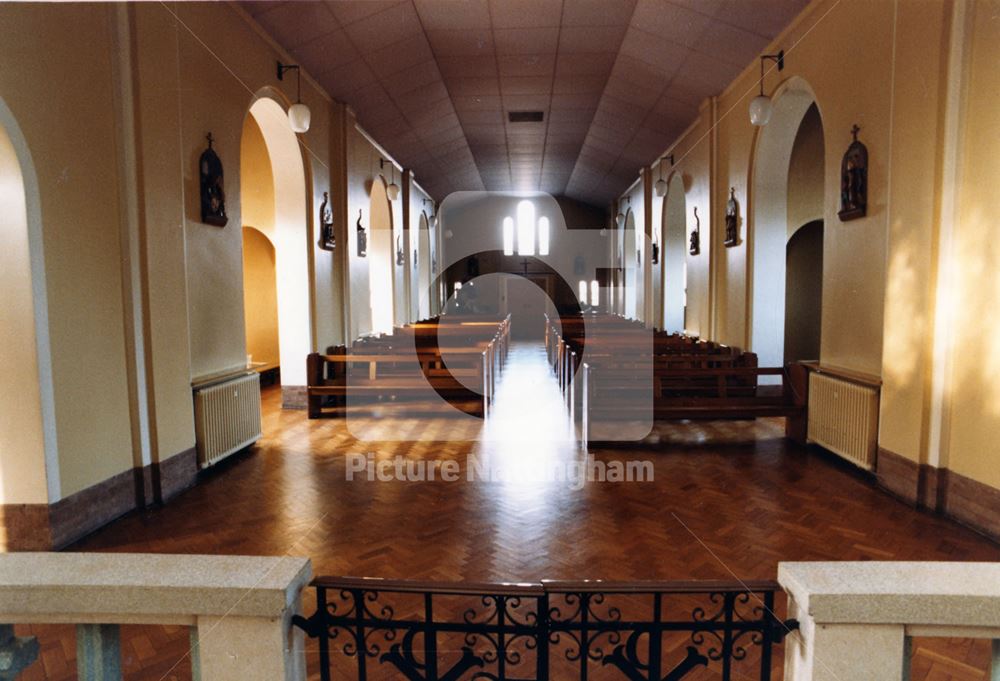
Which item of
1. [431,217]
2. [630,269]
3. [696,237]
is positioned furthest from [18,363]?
[431,217]

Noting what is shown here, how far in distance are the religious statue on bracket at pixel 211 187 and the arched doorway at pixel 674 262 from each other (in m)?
8.11

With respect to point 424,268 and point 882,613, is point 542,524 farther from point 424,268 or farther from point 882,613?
point 424,268

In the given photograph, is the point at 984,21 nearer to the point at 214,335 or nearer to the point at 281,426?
the point at 214,335

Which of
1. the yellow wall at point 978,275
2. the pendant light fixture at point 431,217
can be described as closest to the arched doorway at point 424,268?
the pendant light fixture at point 431,217

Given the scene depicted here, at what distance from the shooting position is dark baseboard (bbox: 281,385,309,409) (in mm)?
7426

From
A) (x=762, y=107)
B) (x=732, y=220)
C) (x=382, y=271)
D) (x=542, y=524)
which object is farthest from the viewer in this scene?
(x=382, y=271)

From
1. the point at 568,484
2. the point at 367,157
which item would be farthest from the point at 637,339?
the point at 367,157

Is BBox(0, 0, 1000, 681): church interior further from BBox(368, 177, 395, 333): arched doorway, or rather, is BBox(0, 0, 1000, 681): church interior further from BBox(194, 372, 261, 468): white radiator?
BBox(368, 177, 395, 333): arched doorway

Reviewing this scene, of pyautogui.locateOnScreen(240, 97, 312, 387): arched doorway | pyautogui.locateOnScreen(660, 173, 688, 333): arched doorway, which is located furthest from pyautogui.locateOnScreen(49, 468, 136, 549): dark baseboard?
pyautogui.locateOnScreen(660, 173, 688, 333): arched doorway

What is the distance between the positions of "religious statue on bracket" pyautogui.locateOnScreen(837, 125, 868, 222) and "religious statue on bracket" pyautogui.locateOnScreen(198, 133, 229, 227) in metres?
5.14

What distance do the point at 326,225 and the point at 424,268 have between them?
838 cm

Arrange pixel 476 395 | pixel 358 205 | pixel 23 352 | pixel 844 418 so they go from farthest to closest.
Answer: pixel 358 205 → pixel 476 395 → pixel 844 418 → pixel 23 352

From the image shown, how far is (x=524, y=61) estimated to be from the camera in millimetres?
8219

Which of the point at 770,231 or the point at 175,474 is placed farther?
the point at 770,231
